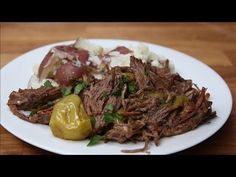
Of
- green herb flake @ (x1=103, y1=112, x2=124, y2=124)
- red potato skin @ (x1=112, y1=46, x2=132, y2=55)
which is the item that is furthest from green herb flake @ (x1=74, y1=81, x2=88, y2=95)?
red potato skin @ (x1=112, y1=46, x2=132, y2=55)

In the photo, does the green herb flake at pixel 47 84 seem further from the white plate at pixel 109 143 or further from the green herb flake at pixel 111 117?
the green herb flake at pixel 111 117

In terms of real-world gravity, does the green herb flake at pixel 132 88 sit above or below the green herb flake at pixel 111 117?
above

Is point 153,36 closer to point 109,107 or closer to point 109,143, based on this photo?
point 109,107

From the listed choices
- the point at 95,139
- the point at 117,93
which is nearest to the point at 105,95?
the point at 117,93

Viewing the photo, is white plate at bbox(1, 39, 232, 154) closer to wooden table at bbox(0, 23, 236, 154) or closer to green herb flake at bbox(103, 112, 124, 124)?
green herb flake at bbox(103, 112, 124, 124)

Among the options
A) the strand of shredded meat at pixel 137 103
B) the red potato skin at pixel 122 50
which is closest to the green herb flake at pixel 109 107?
the strand of shredded meat at pixel 137 103
